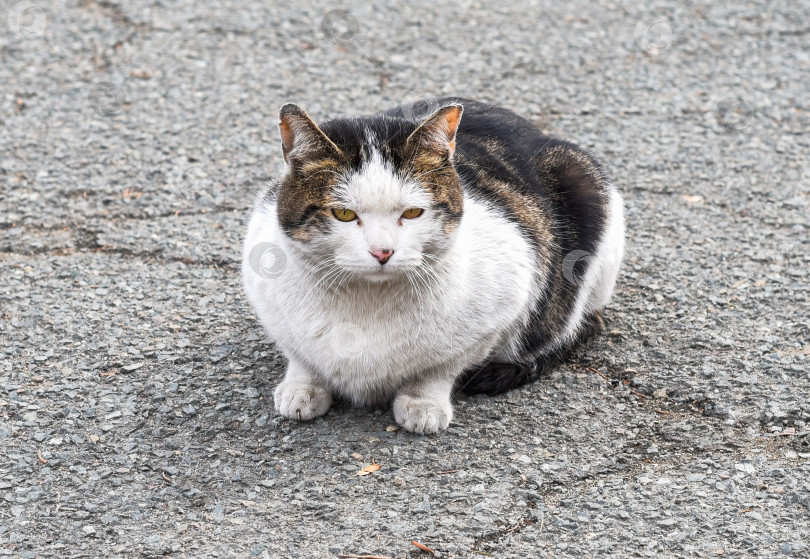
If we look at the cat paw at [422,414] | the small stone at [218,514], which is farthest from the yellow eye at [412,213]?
the small stone at [218,514]

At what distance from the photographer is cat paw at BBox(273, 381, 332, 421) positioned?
339 cm

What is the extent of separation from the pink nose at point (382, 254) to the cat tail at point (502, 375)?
868 millimetres

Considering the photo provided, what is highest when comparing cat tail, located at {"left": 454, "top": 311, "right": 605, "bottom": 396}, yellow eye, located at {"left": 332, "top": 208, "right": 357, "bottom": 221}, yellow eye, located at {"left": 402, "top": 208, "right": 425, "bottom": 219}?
yellow eye, located at {"left": 402, "top": 208, "right": 425, "bottom": 219}

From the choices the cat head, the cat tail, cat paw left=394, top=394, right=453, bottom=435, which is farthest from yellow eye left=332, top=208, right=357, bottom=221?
the cat tail

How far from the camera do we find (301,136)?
2977 millimetres

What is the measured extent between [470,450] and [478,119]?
1.41 m

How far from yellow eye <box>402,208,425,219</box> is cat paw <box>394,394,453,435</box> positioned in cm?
73

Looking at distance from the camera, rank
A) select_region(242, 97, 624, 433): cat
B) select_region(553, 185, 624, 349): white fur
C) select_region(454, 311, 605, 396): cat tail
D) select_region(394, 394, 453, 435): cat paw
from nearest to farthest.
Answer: select_region(242, 97, 624, 433): cat < select_region(394, 394, 453, 435): cat paw < select_region(454, 311, 605, 396): cat tail < select_region(553, 185, 624, 349): white fur

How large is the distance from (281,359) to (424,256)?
104 centimetres

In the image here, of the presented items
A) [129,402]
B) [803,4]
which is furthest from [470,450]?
[803,4]

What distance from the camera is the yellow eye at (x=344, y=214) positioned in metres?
2.92

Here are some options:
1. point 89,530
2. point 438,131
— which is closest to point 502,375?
point 438,131

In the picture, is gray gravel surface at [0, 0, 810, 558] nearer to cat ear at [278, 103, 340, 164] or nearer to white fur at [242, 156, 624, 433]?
white fur at [242, 156, 624, 433]

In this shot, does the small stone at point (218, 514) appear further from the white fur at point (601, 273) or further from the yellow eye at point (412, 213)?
the white fur at point (601, 273)
